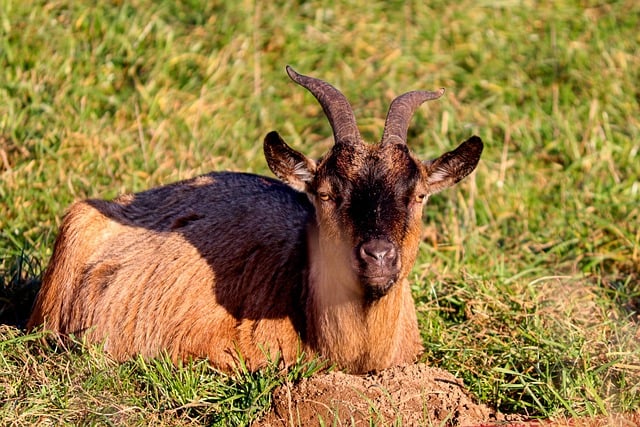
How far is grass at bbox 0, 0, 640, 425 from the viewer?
19.7 feet

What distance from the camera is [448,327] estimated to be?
23.1 ft

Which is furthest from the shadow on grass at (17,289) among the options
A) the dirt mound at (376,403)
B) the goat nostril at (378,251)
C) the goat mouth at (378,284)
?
the goat nostril at (378,251)

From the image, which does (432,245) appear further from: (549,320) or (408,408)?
(408,408)

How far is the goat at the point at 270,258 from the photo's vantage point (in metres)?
5.76

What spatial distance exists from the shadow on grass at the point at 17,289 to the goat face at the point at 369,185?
8.09 ft

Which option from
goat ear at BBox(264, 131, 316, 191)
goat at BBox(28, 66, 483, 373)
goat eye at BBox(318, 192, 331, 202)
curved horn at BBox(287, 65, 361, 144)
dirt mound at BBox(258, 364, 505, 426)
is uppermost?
curved horn at BBox(287, 65, 361, 144)

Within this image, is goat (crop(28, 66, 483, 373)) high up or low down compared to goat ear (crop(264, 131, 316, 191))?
down

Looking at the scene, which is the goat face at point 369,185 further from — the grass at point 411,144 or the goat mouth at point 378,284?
the grass at point 411,144

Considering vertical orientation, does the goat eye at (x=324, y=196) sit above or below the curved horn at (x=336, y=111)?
below

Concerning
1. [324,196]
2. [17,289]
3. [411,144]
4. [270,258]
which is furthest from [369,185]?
[411,144]

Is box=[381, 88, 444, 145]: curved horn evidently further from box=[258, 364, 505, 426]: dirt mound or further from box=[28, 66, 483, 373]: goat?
box=[258, 364, 505, 426]: dirt mound

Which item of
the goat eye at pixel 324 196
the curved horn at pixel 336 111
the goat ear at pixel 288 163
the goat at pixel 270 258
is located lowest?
the goat at pixel 270 258

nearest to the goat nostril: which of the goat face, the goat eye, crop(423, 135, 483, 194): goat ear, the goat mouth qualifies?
the goat face

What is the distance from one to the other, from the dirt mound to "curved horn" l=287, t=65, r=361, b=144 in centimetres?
137
